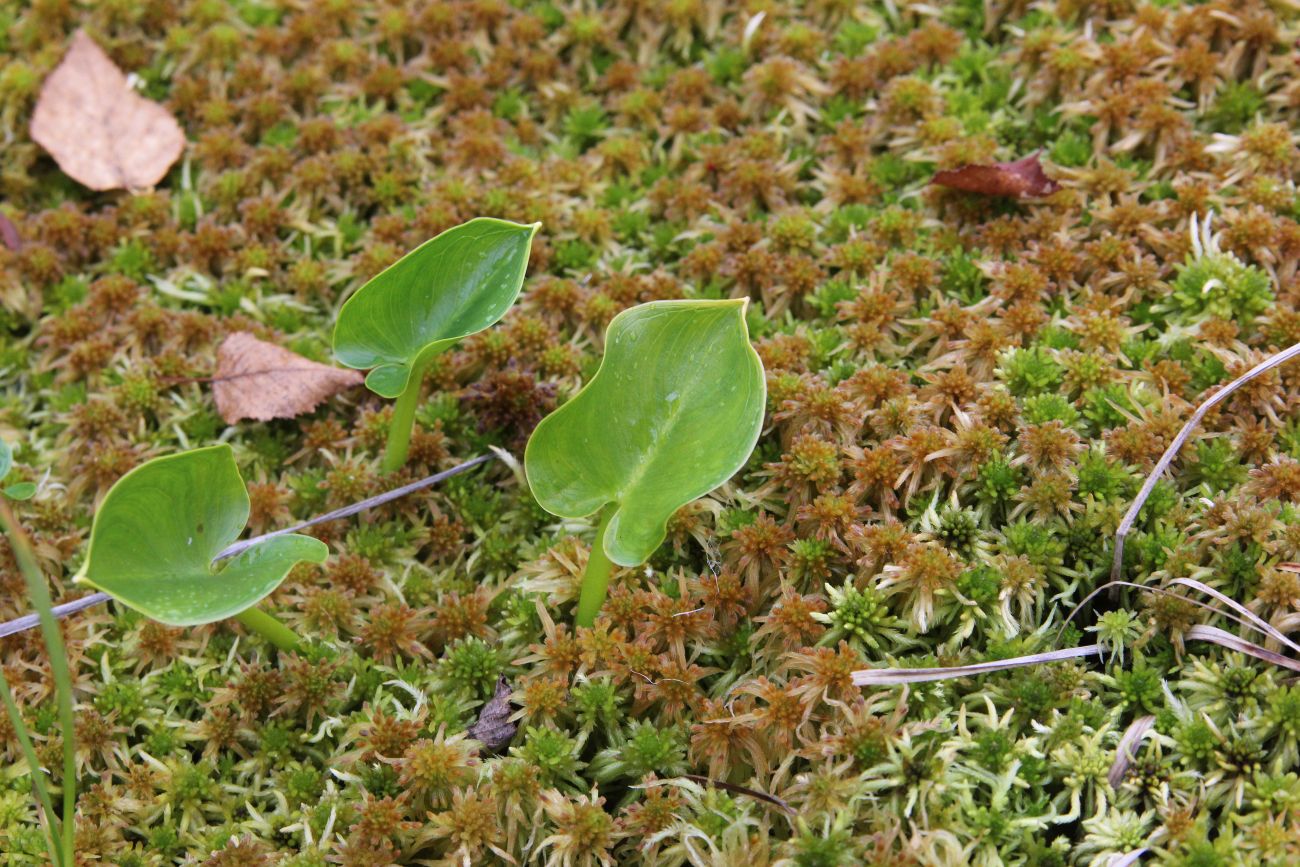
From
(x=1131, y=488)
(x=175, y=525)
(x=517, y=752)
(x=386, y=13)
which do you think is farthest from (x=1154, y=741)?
(x=386, y=13)

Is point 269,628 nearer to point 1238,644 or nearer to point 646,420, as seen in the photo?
point 646,420

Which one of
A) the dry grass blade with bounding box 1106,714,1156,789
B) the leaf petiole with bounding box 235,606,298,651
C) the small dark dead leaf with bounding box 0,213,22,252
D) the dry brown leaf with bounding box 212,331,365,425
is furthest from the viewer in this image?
the small dark dead leaf with bounding box 0,213,22,252

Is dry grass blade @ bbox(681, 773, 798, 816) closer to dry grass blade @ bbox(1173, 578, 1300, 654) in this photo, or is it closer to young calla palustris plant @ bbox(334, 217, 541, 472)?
dry grass blade @ bbox(1173, 578, 1300, 654)

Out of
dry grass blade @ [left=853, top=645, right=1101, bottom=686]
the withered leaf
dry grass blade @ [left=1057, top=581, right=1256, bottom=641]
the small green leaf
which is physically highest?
the withered leaf

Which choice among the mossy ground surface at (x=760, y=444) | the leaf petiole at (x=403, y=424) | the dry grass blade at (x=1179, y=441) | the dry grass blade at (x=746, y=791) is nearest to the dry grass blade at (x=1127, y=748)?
the mossy ground surface at (x=760, y=444)

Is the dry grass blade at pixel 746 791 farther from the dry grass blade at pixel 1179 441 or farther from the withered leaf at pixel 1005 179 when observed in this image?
the withered leaf at pixel 1005 179

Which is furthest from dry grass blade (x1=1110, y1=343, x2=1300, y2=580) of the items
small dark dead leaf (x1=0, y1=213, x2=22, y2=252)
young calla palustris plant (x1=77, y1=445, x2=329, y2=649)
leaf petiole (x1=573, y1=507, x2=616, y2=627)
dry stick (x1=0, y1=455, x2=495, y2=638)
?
small dark dead leaf (x1=0, y1=213, x2=22, y2=252)

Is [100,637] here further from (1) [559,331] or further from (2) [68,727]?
(1) [559,331]

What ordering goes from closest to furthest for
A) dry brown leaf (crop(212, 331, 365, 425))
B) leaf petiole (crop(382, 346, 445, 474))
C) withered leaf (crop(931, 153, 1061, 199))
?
leaf petiole (crop(382, 346, 445, 474)) → dry brown leaf (crop(212, 331, 365, 425)) → withered leaf (crop(931, 153, 1061, 199))

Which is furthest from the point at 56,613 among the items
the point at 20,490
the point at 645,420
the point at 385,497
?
the point at 645,420
